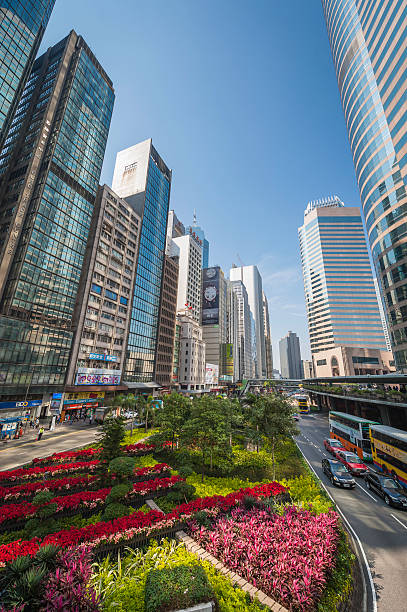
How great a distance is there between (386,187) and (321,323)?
81.2 meters

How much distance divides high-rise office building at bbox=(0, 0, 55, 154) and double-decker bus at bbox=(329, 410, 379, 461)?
7467 cm

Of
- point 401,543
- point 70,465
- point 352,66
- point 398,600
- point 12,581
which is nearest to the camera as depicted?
point 12,581

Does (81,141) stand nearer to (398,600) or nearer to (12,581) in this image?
(12,581)

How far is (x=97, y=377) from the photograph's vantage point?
186ft

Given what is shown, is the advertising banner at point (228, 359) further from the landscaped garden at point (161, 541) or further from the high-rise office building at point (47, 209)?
the landscaped garden at point (161, 541)

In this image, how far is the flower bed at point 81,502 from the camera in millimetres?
11867

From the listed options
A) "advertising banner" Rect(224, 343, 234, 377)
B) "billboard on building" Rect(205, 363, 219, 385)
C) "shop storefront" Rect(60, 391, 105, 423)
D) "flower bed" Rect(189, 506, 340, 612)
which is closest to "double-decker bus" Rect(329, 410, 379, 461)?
"flower bed" Rect(189, 506, 340, 612)

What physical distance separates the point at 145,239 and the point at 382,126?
63.9 m

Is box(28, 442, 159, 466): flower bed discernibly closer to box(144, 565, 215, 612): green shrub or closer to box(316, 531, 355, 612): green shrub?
box(144, 565, 215, 612): green shrub

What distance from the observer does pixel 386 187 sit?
53.8m

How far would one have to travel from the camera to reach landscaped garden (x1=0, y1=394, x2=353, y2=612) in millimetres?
6789

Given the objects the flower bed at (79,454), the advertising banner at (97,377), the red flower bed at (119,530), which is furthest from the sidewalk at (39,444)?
the red flower bed at (119,530)

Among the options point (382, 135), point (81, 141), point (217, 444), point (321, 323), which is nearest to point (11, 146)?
point (81, 141)

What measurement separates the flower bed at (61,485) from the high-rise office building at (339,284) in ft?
380
